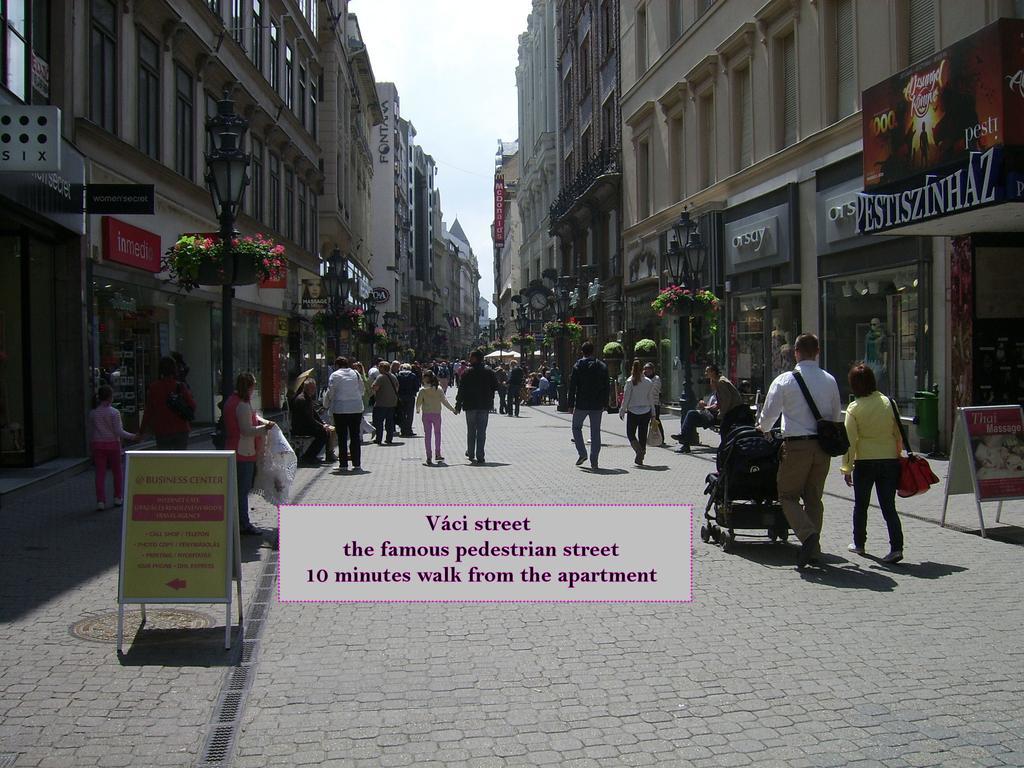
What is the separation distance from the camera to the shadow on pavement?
561cm

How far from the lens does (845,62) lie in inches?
759

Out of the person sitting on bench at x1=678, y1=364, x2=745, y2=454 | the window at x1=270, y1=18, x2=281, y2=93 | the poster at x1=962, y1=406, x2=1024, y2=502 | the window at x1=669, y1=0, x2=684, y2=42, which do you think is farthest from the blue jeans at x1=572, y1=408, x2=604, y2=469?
the window at x1=270, y1=18, x2=281, y2=93

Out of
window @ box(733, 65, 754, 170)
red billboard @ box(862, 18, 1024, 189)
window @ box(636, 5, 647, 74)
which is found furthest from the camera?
window @ box(636, 5, 647, 74)

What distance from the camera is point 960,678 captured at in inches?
205

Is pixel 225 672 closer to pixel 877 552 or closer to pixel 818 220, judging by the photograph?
pixel 877 552

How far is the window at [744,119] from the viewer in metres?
24.1

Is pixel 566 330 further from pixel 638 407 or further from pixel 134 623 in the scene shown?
pixel 134 623

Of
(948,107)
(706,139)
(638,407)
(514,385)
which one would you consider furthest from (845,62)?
(514,385)

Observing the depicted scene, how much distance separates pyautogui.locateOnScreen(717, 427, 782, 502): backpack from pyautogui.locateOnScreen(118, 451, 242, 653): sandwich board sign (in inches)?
167

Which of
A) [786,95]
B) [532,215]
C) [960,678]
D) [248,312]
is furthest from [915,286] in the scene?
[532,215]

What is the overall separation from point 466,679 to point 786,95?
→ 64.1ft

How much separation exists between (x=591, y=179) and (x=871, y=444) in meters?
33.3

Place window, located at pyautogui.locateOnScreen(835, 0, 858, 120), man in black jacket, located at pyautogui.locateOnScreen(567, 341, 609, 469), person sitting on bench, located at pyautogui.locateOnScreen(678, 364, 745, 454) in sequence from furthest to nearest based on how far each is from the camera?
window, located at pyautogui.locateOnScreen(835, 0, 858, 120), man in black jacket, located at pyautogui.locateOnScreen(567, 341, 609, 469), person sitting on bench, located at pyautogui.locateOnScreen(678, 364, 745, 454)

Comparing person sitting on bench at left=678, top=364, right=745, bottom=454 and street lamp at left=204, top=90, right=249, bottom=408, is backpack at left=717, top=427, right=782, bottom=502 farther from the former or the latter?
street lamp at left=204, top=90, right=249, bottom=408
